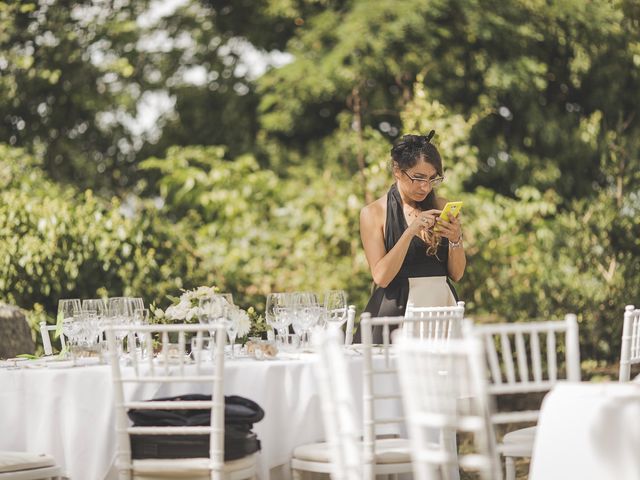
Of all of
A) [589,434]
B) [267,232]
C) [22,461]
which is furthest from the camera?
[267,232]

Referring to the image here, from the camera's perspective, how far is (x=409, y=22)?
10602 mm

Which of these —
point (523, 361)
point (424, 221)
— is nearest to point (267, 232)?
point (424, 221)

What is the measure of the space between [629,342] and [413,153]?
1202 millimetres

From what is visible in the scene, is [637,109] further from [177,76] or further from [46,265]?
[46,265]

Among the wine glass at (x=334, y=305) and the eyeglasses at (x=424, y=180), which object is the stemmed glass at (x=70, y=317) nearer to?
the wine glass at (x=334, y=305)

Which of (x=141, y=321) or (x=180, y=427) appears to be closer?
(x=180, y=427)

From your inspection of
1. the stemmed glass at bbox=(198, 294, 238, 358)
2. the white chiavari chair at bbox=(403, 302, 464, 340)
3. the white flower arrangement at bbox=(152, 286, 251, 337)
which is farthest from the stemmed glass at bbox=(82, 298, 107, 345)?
the white chiavari chair at bbox=(403, 302, 464, 340)

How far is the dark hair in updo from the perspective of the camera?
480cm

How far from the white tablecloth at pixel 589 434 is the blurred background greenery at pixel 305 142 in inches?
200

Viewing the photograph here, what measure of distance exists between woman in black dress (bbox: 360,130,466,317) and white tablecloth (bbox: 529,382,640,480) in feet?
6.25

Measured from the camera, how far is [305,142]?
12328 millimetres

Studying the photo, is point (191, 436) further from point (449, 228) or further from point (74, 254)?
point (74, 254)

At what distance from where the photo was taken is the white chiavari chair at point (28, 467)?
3713mm

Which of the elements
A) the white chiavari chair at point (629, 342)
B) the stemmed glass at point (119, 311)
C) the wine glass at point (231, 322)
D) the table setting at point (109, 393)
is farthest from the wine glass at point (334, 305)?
the white chiavari chair at point (629, 342)
